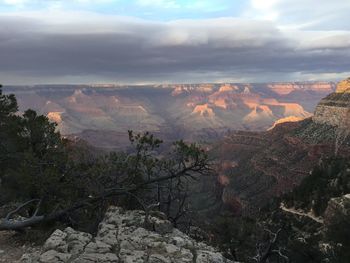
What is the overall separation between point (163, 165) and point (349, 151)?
14290cm

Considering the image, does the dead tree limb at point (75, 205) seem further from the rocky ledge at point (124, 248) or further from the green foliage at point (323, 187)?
the green foliage at point (323, 187)

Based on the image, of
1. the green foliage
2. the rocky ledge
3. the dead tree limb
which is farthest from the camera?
the green foliage

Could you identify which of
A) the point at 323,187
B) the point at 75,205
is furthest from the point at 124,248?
the point at 323,187

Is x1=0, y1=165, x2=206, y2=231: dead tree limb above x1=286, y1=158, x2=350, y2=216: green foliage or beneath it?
above

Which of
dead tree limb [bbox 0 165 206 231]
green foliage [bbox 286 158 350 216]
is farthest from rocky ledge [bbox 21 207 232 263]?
green foliage [bbox 286 158 350 216]

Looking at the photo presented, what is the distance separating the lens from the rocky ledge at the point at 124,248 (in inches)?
723

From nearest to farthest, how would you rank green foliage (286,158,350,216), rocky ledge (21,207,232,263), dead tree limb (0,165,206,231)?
1. rocky ledge (21,207,232,263)
2. dead tree limb (0,165,206,231)
3. green foliage (286,158,350,216)

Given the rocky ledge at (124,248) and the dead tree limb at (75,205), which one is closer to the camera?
the rocky ledge at (124,248)

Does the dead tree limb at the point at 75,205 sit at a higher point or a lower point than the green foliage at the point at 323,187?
higher

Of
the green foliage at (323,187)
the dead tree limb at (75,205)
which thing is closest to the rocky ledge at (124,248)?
the dead tree limb at (75,205)

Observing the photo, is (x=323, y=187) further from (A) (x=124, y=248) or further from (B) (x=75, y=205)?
(A) (x=124, y=248)

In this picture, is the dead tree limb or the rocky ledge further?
the dead tree limb

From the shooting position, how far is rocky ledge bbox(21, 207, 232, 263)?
18.4 meters

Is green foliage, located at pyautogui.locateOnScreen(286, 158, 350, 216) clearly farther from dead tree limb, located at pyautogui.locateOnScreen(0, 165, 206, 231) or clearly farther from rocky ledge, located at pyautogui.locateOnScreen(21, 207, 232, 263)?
rocky ledge, located at pyautogui.locateOnScreen(21, 207, 232, 263)
